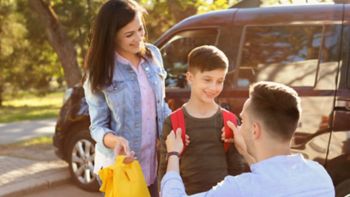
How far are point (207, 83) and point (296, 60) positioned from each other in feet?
7.45

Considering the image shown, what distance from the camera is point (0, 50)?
20.8 metres

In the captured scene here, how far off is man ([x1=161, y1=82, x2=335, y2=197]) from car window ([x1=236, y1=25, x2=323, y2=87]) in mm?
2722

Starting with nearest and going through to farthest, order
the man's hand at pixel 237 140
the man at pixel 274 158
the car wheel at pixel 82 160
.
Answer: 1. the man at pixel 274 158
2. the man's hand at pixel 237 140
3. the car wheel at pixel 82 160

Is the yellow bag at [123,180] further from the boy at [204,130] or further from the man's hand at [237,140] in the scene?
the man's hand at [237,140]

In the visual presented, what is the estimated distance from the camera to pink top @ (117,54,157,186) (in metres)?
2.80

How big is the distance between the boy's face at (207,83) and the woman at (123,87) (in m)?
0.38

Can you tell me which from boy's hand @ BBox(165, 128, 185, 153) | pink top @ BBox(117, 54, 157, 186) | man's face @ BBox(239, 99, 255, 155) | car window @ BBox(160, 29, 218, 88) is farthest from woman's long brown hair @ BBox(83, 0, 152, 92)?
car window @ BBox(160, 29, 218, 88)

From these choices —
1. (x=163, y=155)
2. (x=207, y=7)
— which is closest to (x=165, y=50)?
(x=207, y=7)

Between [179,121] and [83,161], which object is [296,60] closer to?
[179,121]

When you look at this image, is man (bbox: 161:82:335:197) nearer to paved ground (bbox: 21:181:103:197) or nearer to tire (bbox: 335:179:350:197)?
tire (bbox: 335:179:350:197)

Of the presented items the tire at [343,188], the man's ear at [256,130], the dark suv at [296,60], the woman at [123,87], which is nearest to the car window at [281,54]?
the dark suv at [296,60]

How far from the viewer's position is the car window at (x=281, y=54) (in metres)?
4.49

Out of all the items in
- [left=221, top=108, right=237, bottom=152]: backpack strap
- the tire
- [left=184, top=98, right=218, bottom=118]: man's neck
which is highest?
[left=184, top=98, right=218, bottom=118]: man's neck

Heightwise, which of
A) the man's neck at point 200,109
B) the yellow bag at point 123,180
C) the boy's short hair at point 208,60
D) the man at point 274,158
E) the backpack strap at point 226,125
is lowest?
the yellow bag at point 123,180
